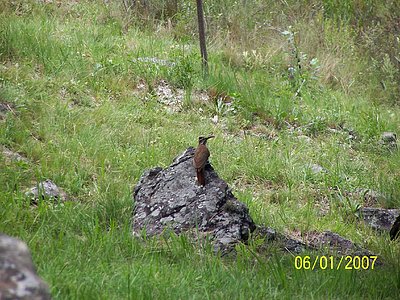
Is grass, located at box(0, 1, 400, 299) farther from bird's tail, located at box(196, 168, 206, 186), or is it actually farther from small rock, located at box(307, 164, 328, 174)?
bird's tail, located at box(196, 168, 206, 186)

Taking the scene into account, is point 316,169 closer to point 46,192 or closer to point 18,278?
point 46,192

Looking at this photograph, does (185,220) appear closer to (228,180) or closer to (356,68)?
Answer: (228,180)

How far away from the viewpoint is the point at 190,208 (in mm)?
4781

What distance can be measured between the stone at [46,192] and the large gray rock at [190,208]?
604 mm

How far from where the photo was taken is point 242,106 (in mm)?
8297

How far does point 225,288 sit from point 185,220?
45.3 inches

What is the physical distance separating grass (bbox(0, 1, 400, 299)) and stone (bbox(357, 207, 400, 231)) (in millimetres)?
102

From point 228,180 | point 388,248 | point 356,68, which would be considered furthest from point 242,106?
point 388,248

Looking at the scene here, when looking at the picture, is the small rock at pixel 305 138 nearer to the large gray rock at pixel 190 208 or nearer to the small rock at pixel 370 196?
the small rock at pixel 370 196

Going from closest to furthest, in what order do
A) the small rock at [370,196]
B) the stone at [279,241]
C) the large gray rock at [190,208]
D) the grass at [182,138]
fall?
the grass at [182,138] < the large gray rock at [190,208] < the stone at [279,241] < the small rock at [370,196]

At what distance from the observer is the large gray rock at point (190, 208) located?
4621 millimetres
